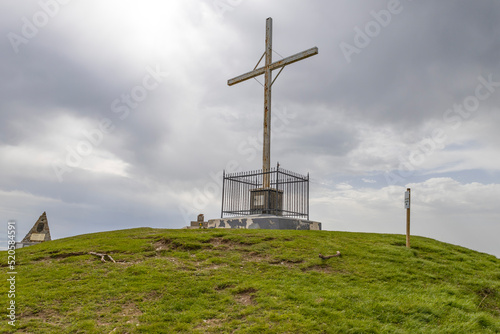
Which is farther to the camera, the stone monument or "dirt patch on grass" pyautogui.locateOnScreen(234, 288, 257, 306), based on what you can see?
the stone monument

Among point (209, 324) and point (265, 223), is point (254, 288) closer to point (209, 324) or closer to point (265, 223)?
point (209, 324)

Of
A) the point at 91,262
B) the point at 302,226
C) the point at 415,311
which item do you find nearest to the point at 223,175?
the point at 302,226

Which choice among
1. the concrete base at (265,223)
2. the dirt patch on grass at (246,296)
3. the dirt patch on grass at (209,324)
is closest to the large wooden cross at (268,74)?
the concrete base at (265,223)

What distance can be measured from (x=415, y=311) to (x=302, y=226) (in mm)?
9152

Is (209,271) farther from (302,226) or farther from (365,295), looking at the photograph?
(302,226)

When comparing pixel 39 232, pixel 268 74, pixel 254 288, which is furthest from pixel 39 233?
pixel 254 288

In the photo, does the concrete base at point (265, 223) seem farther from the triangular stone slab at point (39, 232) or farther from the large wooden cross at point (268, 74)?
the triangular stone slab at point (39, 232)

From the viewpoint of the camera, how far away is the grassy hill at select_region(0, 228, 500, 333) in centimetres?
714

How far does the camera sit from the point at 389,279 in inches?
373

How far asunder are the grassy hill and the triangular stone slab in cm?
1113

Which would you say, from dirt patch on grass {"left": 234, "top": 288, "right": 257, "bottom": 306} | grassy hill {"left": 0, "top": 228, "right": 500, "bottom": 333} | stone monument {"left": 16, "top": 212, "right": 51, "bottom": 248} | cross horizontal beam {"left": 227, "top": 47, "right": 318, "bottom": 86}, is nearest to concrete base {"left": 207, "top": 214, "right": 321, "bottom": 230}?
grassy hill {"left": 0, "top": 228, "right": 500, "bottom": 333}

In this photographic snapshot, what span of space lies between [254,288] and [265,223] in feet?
24.3

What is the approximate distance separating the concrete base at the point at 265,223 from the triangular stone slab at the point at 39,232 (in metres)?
12.7

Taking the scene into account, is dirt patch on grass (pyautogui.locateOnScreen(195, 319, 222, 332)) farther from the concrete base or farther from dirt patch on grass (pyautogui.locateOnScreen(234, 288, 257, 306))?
the concrete base
